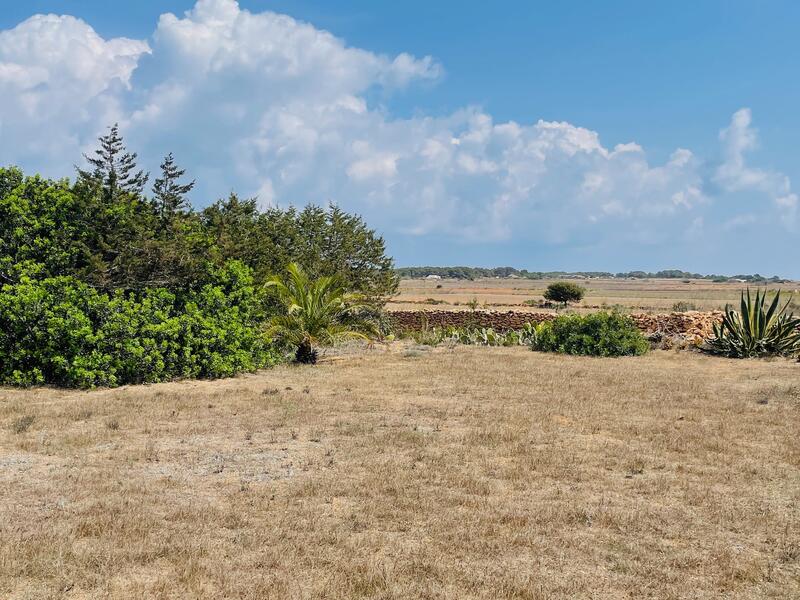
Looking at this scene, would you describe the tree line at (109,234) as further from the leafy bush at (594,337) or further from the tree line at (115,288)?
the leafy bush at (594,337)

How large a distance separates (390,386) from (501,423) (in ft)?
13.0

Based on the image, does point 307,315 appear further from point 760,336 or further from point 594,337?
point 760,336

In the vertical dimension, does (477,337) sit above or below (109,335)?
below

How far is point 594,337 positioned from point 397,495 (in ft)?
45.7

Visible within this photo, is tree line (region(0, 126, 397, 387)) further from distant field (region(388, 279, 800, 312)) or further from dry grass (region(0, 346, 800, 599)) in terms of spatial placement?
distant field (region(388, 279, 800, 312))

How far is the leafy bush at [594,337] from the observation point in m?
18.5

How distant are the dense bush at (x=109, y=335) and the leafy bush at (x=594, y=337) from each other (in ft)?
30.2

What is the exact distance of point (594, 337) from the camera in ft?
61.9

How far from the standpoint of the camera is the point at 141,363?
40.9 ft

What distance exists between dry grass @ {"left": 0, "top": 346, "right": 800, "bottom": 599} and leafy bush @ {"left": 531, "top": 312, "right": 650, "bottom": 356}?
6873mm

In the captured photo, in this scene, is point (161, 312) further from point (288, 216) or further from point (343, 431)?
point (288, 216)

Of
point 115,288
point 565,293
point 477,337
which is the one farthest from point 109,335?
point 565,293

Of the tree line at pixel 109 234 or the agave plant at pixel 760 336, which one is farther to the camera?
the agave plant at pixel 760 336

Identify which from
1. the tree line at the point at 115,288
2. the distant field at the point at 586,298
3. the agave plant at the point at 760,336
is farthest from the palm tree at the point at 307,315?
the distant field at the point at 586,298
